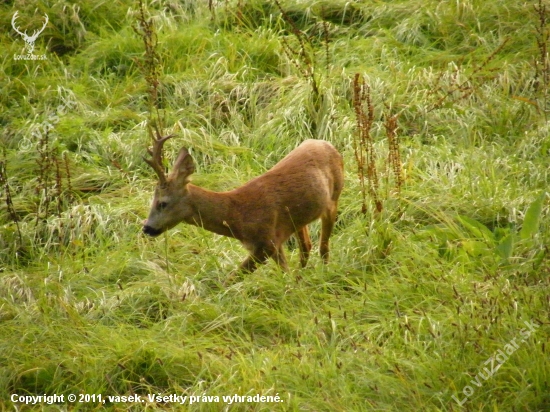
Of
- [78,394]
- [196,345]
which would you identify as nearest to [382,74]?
[196,345]

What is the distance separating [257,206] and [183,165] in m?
0.58

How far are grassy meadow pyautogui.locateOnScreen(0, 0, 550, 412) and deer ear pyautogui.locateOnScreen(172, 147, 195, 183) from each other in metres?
0.63

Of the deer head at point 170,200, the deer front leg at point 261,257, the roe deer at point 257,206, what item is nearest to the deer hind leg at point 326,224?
the roe deer at point 257,206

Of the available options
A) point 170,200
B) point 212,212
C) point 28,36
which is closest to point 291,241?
point 212,212

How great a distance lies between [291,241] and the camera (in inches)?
290

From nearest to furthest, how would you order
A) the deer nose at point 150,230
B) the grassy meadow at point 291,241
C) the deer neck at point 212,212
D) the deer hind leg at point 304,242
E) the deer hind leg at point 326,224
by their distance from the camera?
the grassy meadow at point 291,241
the deer nose at point 150,230
the deer neck at point 212,212
the deer hind leg at point 304,242
the deer hind leg at point 326,224

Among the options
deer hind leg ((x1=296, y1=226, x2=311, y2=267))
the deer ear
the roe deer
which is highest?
the deer ear

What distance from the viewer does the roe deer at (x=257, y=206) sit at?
20.8 feet

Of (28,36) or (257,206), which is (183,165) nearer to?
(257,206)

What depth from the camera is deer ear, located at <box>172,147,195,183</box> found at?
6.36 m

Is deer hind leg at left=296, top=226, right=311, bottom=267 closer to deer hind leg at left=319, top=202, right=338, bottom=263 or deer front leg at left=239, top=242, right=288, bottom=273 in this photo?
deer hind leg at left=319, top=202, right=338, bottom=263

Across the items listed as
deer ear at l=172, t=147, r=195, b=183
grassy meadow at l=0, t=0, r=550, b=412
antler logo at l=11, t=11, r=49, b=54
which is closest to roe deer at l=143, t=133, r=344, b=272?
deer ear at l=172, t=147, r=195, b=183

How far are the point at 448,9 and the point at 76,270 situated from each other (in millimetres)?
4769

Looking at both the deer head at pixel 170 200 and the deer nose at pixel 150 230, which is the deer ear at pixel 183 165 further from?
the deer nose at pixel 150 230
